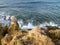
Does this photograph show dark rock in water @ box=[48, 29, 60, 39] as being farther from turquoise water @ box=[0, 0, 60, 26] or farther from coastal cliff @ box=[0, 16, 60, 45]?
turquoise water @ box=[0, 0, 60, 26]

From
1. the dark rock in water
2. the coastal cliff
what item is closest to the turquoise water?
the dark rock in water

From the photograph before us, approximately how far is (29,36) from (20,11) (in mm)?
17939

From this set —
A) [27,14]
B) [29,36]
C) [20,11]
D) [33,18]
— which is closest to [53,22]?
[33,18]

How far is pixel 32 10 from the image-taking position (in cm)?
2842

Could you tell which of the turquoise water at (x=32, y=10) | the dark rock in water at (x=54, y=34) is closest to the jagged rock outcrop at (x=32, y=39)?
the dark rock in water at (x=54, y=34)

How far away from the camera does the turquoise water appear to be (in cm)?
2416

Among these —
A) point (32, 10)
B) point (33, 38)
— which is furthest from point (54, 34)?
point (32, 10)

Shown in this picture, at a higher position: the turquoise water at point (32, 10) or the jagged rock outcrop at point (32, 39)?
the jagged rock outcrop at point (32, 39)

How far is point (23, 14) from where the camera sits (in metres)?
26.0

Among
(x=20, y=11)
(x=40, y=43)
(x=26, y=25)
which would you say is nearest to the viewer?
(x=40, y=43)

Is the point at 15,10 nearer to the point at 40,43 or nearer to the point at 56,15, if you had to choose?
the point at 56,15

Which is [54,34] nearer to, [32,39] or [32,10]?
[32,39]

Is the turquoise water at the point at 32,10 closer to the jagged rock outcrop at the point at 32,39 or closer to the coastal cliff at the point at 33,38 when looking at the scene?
the coastal cliff at the point at 33,38

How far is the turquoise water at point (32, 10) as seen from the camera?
951 inches
